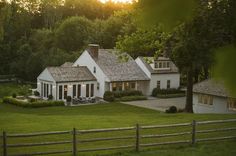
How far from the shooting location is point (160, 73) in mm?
42594

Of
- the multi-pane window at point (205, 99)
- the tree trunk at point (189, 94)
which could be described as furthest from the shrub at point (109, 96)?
the multi-pane window at point (205, 99)

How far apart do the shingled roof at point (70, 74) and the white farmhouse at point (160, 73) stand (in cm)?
590

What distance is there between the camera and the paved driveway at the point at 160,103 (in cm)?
3429

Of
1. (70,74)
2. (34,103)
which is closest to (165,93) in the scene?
(70,74)

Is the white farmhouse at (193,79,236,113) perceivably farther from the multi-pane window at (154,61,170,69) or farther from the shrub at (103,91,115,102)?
the multi-pane window at (154,61,170,69)

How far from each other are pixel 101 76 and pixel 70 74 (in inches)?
118

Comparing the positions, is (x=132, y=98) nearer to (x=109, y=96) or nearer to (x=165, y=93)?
(x=109, y=96)

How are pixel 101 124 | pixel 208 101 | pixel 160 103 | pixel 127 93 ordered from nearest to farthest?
1. pixel 101 124
2. pixel 208 101
3. pixel 160 103
4. pixel 127 93

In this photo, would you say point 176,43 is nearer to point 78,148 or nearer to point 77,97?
point 78,148

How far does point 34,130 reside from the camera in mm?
19344

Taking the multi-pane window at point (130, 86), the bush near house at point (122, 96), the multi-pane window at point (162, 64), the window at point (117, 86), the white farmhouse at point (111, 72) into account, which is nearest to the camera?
the bush near house at point (122, 96)

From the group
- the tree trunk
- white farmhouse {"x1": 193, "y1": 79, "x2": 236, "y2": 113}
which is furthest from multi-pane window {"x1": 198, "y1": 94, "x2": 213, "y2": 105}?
the tree trunk

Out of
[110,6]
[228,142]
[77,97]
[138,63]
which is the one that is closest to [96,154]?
[228,142]

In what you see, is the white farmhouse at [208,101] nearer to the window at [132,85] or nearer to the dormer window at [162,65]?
the window at [132,85]
